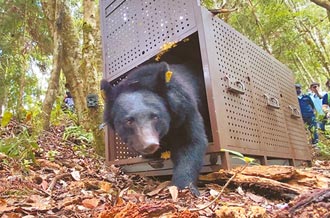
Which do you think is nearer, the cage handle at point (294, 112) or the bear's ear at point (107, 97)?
the bear's ear at point (107, 97)

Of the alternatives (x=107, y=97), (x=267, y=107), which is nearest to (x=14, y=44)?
(x=107, y=97)

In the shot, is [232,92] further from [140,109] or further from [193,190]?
[193,190]

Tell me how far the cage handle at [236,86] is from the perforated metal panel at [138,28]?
0.71 m

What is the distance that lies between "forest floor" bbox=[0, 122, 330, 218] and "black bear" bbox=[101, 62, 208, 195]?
0.28 metres

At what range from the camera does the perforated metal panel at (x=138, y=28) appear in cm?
393

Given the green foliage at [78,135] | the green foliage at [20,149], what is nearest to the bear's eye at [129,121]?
the green foliage at [20,149]

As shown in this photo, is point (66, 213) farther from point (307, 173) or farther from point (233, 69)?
point (233, 69)

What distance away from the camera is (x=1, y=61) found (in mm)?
6566

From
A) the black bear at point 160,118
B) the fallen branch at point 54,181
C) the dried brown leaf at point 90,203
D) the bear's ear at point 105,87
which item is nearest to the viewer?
the dried brown leaf at point 90,203

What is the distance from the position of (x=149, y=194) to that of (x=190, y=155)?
62 centimetres

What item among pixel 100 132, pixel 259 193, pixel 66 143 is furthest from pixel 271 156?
pixel 66 143

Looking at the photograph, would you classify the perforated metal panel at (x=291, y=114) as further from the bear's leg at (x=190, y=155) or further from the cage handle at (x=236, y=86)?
the bear's leg at (x=190, y=155)

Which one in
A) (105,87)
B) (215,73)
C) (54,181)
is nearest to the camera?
(54,181)

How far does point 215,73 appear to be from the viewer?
3598 mm
